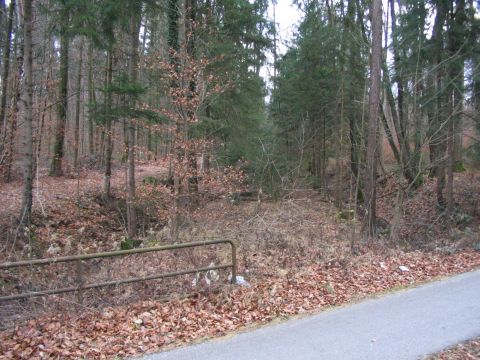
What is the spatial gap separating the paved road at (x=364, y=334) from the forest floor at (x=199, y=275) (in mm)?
481

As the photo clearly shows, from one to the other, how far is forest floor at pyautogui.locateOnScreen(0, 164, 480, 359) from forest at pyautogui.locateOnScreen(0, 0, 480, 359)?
0.04 metres

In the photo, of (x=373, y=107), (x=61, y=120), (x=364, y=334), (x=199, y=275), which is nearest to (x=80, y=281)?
(x=199, y=275)

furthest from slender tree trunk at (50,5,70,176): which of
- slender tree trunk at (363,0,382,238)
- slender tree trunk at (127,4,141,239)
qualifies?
slender tree trunk at (363,0,382,238)

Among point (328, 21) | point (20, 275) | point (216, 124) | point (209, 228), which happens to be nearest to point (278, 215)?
point (209, 228)

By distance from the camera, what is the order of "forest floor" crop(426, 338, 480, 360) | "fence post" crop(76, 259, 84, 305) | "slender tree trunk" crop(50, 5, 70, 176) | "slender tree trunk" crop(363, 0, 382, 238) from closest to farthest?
"forest floor" crop(426, 338, 480, 360) < "fence post" crop(76, 259, 84, 305) < "slender tree trunk" crop(363, 0, 382, 238) < "slender tree trunk" crop(50, 5, 70, 176)

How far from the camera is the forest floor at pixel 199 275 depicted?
582 centimetres

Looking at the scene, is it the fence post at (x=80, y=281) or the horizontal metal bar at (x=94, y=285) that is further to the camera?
the fence post at (x=80, y=281)

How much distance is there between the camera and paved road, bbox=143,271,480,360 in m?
5.11

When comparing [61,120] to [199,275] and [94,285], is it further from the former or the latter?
[94,285]

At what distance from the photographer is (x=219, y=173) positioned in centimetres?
1265

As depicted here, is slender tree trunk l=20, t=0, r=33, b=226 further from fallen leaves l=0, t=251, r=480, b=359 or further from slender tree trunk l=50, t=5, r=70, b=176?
slender tree trunk l=50, t=5, r=70, b=176

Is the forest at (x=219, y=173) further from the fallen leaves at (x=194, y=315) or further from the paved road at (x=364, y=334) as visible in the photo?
the paved road at (x=364, y=334)

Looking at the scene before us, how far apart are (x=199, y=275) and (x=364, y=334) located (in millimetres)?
3193

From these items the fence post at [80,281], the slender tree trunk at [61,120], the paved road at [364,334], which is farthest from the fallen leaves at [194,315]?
the slender tree trunk at [61,120]
